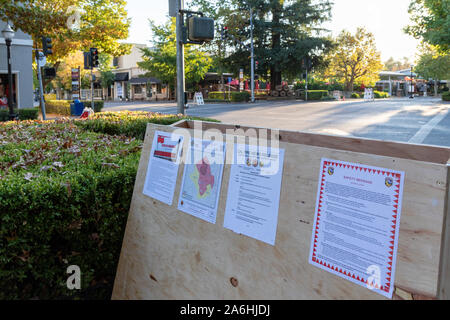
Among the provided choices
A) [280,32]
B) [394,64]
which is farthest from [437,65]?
[394,64]

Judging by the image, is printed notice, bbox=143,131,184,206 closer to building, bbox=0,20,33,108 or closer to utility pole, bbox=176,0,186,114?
utility pole, bbox=176,0,186,114

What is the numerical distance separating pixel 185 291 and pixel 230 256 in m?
0.44

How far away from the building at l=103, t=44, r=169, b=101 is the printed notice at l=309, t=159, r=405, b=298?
2336 inches

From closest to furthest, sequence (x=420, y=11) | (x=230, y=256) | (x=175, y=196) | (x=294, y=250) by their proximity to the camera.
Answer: (x=294, y=250) < (x=230, y=256) < (x=175, y=196) < (x=420, y=11)

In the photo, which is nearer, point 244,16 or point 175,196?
point 175,196

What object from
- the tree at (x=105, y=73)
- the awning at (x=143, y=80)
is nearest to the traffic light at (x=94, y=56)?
the awning at (x=143, y=80)

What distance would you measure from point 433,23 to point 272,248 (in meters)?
27.8

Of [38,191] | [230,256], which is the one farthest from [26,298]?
[230,256]

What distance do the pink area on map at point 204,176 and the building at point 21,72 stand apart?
24569mm

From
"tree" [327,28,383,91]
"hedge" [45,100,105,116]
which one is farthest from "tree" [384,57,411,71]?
"hedge" [45,100,105,116]

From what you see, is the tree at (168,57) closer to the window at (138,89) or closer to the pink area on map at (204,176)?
the window at (138,89)

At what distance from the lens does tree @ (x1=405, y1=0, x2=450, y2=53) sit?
2262cm
